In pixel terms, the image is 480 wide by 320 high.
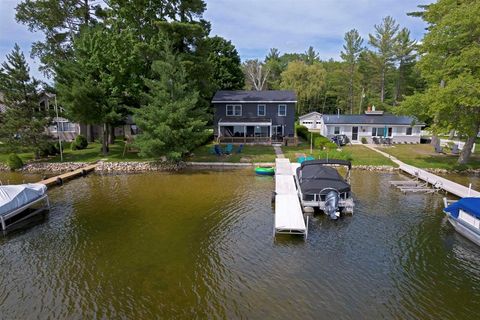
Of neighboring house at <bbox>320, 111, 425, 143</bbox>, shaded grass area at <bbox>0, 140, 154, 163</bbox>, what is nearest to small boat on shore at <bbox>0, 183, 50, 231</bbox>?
shaded grass area at <bbox>0, 140, 154, 163</bbox>

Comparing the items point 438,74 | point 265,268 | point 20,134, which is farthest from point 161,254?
point 438,74

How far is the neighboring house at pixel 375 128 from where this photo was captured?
1423 inches

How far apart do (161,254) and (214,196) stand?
7.13 m

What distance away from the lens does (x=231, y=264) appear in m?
10.8

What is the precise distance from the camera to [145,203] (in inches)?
677

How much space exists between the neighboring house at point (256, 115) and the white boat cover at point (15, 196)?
22.5m

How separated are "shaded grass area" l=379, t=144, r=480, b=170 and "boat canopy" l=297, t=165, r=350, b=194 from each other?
12.4 metres

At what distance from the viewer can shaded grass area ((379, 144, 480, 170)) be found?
79.6ft

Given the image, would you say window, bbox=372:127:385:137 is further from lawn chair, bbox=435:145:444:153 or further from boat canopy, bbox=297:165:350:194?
boat canopy, bbox=297:165:350:194

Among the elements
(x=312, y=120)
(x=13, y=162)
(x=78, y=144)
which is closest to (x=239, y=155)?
(x=78, y=144)

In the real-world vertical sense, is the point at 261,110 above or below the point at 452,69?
below

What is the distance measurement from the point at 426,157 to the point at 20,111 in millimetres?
35790

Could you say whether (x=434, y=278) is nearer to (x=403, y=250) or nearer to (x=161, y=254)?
(x=403, y=250)

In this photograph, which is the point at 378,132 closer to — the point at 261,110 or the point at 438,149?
the point at 438,149
